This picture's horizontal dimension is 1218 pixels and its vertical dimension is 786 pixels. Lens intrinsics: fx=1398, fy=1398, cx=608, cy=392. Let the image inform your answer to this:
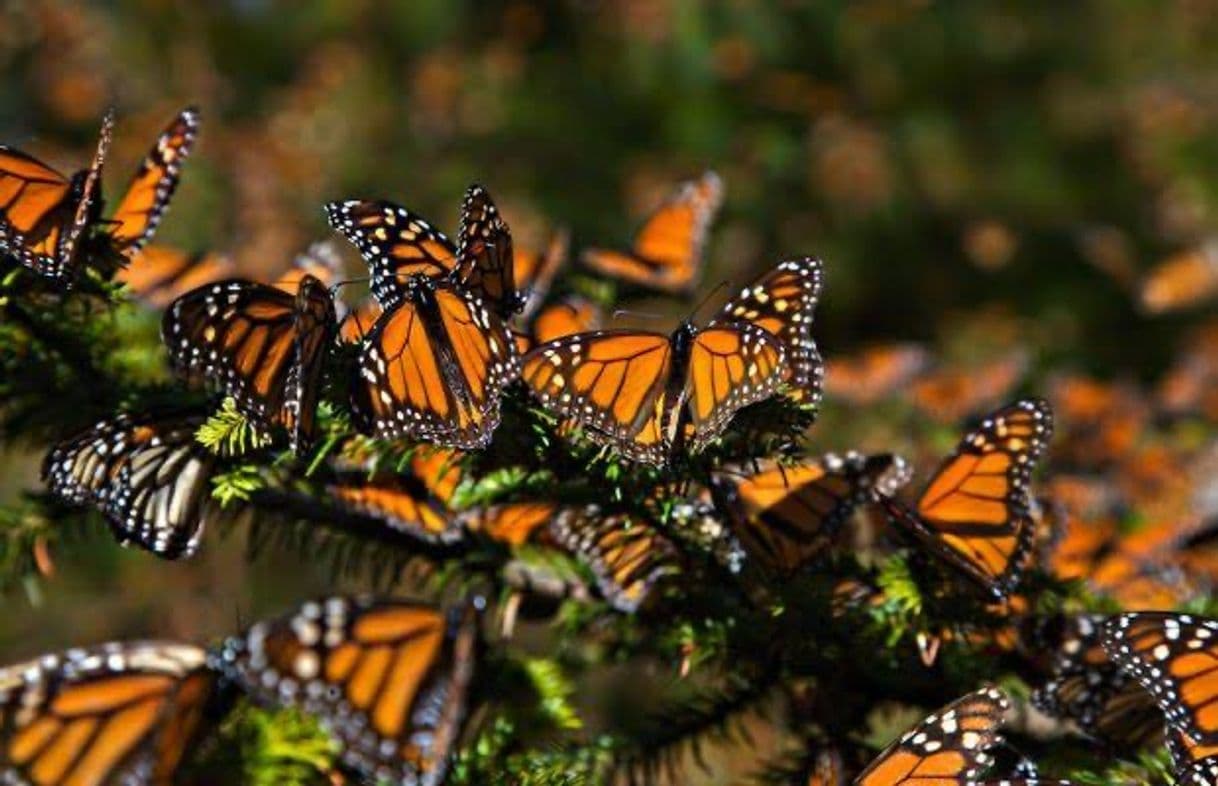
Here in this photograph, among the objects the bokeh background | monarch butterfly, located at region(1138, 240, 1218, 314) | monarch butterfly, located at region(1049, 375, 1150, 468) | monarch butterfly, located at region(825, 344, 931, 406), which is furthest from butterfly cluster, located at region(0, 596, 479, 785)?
the bokeh background

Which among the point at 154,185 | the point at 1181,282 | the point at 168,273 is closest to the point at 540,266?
the point at 168,273

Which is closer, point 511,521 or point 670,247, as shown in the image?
point 511,521

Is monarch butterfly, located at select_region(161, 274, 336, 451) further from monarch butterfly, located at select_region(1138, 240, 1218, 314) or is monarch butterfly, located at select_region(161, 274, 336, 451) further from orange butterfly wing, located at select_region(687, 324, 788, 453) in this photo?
monarch butterfly, located at select_region(1138, 240, 1218, 314)

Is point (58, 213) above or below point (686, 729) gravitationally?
above

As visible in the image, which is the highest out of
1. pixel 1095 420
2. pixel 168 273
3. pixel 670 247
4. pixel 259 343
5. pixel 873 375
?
pixel 873 375

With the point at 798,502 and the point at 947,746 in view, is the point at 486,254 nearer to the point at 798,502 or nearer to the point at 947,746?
the point at 798,502

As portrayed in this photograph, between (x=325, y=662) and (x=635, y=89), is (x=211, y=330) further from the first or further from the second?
(x=635, y=89)

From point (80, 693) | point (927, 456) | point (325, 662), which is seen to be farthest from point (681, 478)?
point (927, 456)
